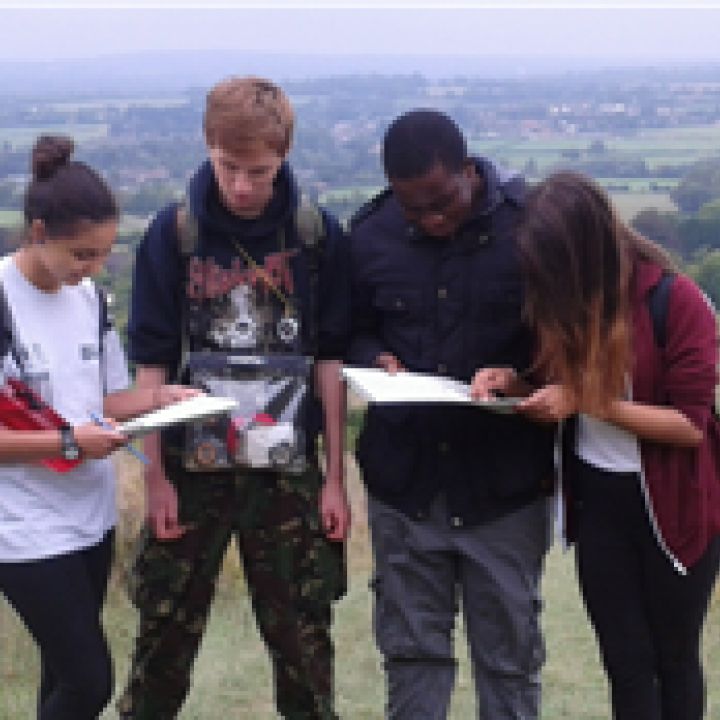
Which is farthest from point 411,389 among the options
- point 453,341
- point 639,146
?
point 639,146

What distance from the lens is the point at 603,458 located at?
133 inches

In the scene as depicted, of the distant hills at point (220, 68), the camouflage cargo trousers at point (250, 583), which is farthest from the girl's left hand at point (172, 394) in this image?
the distant hills at point (220, 68)

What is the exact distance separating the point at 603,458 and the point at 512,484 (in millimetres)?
275

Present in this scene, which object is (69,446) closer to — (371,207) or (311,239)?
(311,239)

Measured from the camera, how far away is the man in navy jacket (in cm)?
346

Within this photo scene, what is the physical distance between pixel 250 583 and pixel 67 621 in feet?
1.97

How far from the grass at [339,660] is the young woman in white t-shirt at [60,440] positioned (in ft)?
4.70

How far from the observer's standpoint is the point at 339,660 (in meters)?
5.82

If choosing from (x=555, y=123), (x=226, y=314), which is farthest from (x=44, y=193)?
(x=555, y=123)

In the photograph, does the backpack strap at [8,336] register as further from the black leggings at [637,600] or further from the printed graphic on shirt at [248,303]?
the black leggings at [637,600]

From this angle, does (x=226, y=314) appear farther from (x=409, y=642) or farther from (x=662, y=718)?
(x=662, y=718)

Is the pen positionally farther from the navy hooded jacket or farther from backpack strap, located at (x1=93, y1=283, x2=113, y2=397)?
the navy hooded jacket

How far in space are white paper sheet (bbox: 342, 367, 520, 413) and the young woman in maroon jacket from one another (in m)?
0.07

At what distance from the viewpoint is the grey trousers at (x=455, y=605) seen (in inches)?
141
